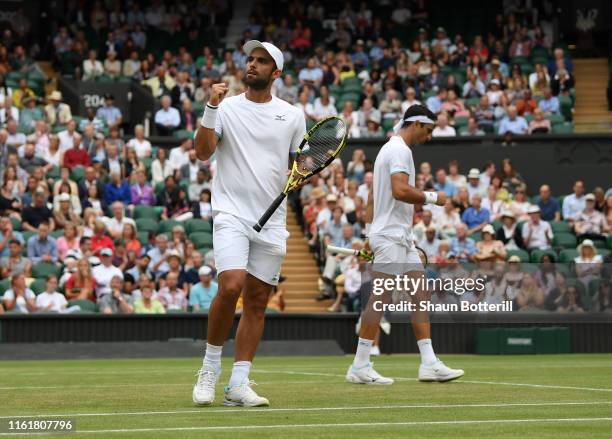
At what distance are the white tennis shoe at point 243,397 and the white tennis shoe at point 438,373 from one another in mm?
2772

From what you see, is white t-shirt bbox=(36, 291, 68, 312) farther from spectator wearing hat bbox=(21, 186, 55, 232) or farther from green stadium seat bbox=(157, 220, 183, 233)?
green stadium seat bbox=(157, 220, 183, 233)

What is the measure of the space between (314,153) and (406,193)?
6.93 ft

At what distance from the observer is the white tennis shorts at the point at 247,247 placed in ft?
28.3

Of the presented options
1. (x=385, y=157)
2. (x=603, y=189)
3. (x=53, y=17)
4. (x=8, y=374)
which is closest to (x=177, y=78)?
(x=53, y=17)

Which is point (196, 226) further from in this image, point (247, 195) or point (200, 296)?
point (247, 195)

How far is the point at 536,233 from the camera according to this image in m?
22.7

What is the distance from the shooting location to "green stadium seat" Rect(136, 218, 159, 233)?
888 inches

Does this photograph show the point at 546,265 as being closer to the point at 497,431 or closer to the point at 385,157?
the point at 385,157

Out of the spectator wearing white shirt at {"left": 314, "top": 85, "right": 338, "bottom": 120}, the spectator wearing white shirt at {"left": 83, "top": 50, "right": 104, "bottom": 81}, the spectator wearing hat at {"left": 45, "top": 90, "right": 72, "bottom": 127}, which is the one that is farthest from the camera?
the spectator wearing white shirt at {"left": 83, "top": 50, "right": 104, "bottom": 81}

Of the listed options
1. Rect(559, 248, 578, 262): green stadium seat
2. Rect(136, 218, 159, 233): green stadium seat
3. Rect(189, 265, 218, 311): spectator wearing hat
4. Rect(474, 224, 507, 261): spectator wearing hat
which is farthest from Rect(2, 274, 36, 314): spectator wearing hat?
Rect(559, 248, 578, 262): green stadium seat

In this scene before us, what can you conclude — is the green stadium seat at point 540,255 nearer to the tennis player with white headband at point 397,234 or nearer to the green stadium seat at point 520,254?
the green stadium seat at point 520,254

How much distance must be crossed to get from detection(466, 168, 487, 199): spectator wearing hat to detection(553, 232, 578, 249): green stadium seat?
5.40 feet

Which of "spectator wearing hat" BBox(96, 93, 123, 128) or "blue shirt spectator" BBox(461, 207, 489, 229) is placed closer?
"blue shirt spectator" BBox(461, 207, 489, 229)

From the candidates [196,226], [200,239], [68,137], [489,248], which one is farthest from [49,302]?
[489,248]
